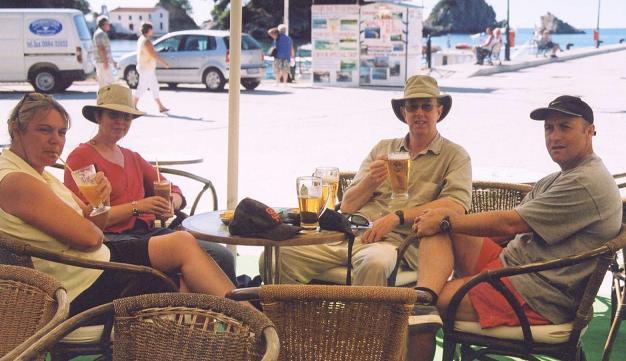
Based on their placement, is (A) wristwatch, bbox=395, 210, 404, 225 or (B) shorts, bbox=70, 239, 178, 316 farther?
(A) wristwatch, bbox=395, 210, 404, 225

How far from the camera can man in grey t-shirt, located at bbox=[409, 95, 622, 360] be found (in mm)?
3082

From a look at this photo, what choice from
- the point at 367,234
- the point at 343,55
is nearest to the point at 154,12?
the point at 343,55

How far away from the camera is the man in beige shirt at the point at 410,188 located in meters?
3.82

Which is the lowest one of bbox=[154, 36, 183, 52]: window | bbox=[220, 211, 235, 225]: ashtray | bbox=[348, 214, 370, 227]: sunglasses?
bbox=[348, 214, 370, 227]: sunglasses

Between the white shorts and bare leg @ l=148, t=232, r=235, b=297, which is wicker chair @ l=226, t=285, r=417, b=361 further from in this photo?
the white shorts

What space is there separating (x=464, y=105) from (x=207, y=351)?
594 inches

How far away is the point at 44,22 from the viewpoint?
19.0 meters

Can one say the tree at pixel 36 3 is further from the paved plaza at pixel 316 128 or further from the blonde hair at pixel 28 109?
the blonde hair at pixel 28 109

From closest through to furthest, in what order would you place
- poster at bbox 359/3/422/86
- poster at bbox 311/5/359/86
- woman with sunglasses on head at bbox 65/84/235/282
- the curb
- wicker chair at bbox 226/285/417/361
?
wicker chair at bbox 226/285/417/361
woman with sunglasses on head at bbox 65/84/235/282
poster at bbox 359/3/422/86
poster at bbox 311/5/359/86
the curb

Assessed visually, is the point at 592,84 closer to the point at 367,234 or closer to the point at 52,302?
the point at 367,234

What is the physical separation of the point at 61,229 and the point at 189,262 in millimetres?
542

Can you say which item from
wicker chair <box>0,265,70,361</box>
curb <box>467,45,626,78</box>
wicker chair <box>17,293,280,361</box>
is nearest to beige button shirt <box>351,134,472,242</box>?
wicker chair <box>17,293,280,361</box>

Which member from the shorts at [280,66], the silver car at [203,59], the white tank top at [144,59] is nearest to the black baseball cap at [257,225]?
the white tank top at [144,59]

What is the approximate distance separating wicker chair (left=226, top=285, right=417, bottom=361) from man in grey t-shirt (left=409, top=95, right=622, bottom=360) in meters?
0.56
